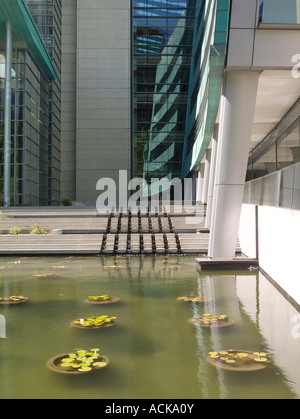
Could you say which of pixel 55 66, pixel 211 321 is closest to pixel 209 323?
pixel 211 321

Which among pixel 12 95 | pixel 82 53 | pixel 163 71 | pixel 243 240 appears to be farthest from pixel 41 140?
pixel 243 240

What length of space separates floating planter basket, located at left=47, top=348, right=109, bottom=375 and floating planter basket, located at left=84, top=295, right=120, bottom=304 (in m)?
2.98

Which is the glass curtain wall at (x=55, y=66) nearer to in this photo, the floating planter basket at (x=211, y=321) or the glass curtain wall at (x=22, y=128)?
the glass curtain wall at (x=22, y=128)

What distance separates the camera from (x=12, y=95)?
38.3m

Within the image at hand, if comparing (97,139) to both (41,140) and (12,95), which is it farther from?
(12,95)

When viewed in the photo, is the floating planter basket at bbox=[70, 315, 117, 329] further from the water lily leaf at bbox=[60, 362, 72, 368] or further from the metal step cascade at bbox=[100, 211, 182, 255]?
the metal step cascade at bbox=[100, 211, 182, 255]

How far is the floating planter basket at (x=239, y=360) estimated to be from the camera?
16.3 feet

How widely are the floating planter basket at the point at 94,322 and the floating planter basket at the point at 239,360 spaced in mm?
2048

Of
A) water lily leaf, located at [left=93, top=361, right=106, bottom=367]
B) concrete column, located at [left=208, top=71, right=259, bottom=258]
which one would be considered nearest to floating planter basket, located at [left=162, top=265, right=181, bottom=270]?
concrete column, located at [left=208, top=71, right=259, bottom=258]

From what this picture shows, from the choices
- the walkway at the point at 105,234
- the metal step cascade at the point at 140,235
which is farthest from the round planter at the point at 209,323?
the metal step cascade at the point at 140,235

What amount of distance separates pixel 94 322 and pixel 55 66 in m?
48.0

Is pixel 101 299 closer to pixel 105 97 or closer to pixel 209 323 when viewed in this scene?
pixel 209 323
